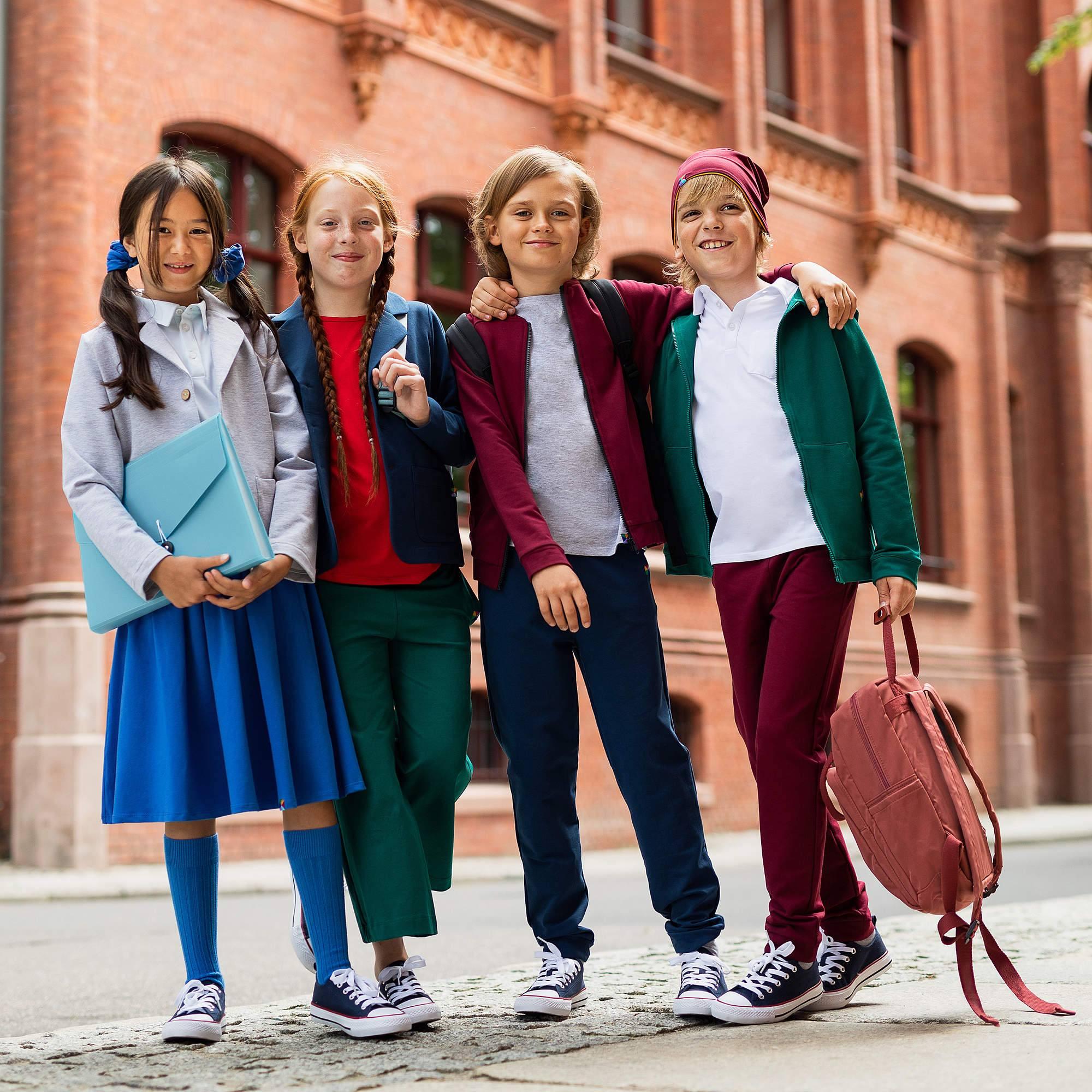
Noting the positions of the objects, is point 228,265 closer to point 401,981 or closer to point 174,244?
point 174,244

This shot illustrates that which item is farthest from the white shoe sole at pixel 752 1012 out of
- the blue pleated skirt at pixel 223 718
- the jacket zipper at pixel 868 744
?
the blue pleated skirt at pixel 223 718

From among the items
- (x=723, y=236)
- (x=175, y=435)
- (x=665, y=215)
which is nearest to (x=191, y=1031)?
(x=175, y=435)

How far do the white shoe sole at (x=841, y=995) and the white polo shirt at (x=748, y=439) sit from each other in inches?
44.1

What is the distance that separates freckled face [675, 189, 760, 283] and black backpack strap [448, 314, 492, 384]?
0.58 meters

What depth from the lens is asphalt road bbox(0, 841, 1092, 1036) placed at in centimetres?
539

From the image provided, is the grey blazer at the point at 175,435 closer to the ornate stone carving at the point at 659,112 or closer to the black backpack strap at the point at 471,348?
the black backpack strap at the point at 471,348

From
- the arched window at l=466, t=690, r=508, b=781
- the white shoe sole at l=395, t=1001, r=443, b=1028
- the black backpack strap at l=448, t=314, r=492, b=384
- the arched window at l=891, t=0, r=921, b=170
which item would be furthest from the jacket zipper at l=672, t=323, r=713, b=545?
the arched window at l=891, t=0, r=921, b=170

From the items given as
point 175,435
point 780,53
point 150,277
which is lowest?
point 175,435

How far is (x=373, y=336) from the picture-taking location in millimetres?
4160

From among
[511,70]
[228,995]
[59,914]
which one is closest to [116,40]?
[511,70]

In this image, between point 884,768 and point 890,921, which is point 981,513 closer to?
point 890,921

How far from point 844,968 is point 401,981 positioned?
114cm

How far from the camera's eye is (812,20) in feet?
63.7

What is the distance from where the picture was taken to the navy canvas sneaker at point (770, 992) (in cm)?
372
